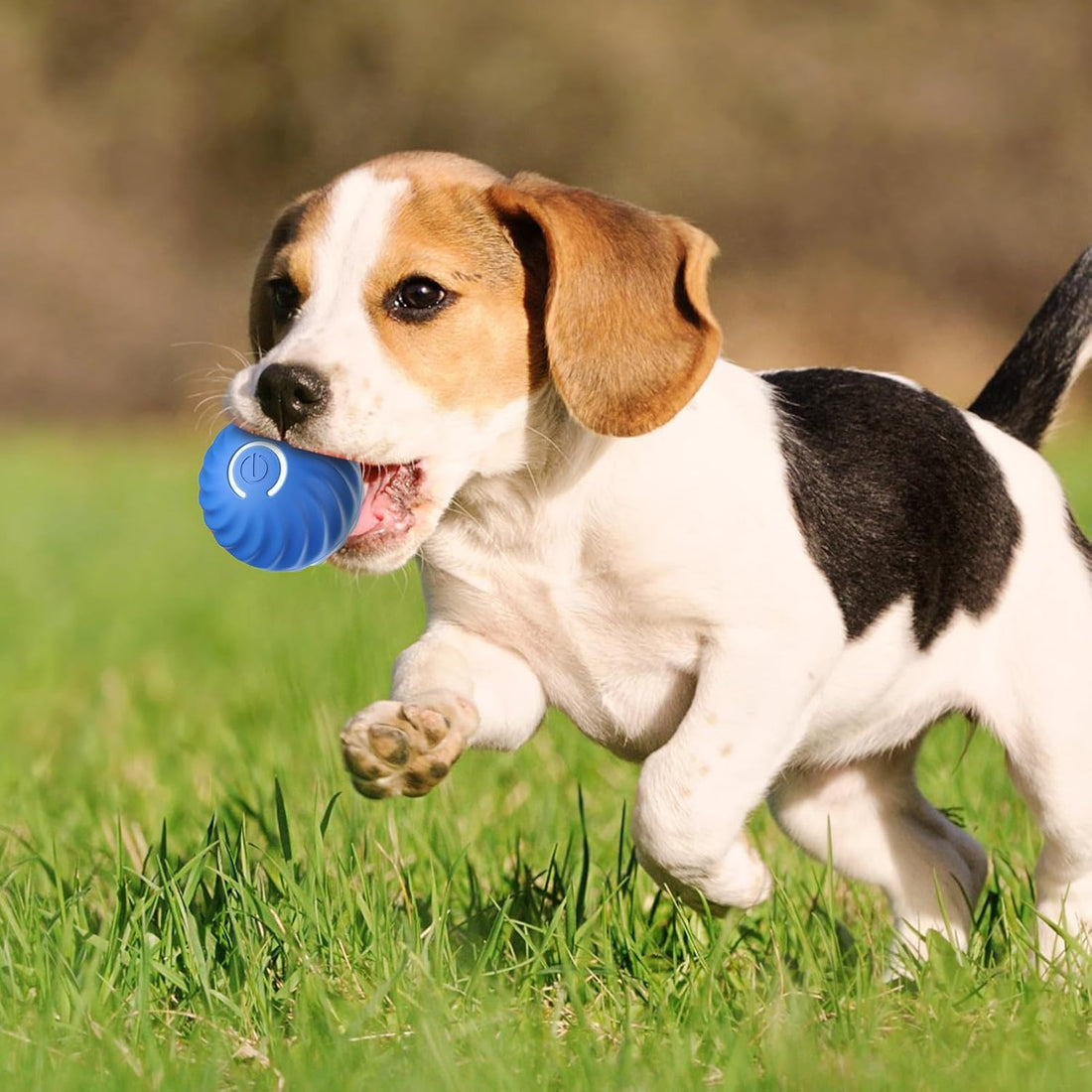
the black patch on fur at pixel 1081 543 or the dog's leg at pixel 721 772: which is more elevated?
the black patch on fur at pixel 1081 543

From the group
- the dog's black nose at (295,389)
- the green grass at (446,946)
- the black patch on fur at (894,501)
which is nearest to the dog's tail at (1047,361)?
the black patch on fur at (894,501)

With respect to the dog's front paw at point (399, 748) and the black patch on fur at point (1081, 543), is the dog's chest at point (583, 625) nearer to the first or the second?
the dog's front paw at point (399, 748)

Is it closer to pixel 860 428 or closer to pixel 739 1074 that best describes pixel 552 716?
pixel 860 428

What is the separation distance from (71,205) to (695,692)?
25.8m

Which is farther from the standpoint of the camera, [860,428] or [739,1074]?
[860,428]

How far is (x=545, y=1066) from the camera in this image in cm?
298

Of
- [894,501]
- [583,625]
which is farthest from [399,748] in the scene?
[894,501]

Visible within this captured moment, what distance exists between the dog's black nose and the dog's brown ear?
18.3 inches

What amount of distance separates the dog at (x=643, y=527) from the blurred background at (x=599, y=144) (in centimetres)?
2145

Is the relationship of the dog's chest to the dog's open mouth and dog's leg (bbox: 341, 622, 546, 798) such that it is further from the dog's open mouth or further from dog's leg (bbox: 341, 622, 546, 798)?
the dog's open mouth

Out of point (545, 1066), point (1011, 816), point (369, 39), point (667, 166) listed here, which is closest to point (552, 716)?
point (1011, 816)

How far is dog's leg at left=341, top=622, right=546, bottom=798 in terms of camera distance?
3.27 m

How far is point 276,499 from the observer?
343 centimetres

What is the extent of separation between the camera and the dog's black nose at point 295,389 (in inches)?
131
